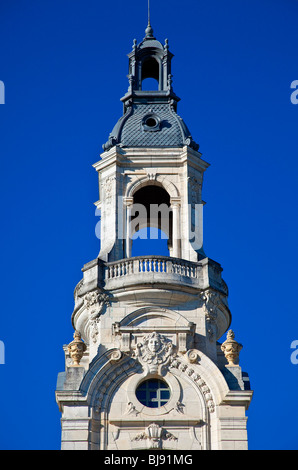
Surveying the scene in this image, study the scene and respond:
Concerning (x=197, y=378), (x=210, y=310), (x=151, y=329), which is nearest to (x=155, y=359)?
(x=151, y=329)

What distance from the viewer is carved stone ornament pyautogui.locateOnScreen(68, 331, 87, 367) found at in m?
52.5

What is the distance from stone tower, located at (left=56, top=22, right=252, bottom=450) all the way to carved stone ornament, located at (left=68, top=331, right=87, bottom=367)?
0.04 meters

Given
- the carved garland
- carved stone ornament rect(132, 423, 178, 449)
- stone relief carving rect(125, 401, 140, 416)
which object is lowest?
carved stone ornament rect(132, 423, 178, 449)

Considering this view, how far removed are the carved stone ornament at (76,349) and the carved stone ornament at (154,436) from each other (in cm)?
381

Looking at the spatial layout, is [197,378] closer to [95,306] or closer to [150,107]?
[95,306]

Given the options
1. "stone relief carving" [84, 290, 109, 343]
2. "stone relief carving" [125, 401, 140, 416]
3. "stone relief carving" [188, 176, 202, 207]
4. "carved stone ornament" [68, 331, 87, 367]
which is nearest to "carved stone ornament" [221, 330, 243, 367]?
"stone relief carving" [125, 401, 140, 416]

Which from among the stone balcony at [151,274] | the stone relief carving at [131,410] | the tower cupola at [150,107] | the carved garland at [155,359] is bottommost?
the stone relief carving at [131,410]

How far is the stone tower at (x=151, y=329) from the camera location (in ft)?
167

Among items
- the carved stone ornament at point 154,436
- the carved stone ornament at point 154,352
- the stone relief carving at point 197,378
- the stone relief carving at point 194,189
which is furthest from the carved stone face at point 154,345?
the stone relief carving at point 194,189

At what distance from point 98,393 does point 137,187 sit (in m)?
9.65

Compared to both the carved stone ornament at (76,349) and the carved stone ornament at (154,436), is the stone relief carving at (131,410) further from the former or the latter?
the carved stone ornament at (76,349)

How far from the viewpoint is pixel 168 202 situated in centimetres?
6009

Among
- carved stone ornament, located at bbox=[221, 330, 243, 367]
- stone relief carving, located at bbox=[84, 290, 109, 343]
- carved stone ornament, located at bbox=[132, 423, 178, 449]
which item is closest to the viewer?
carved stone ornament, located at bbox=[132, 423, 178, 449]

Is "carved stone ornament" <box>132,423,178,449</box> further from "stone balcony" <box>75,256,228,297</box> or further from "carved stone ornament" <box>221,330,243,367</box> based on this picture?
"stone balcony" <box>75,256,228,297</box>
